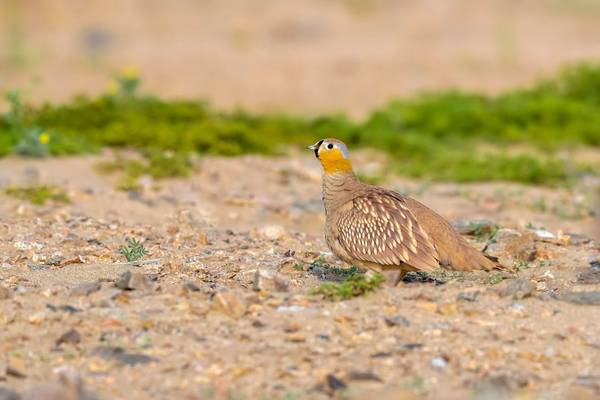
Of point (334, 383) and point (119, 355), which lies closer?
point (334, 383)

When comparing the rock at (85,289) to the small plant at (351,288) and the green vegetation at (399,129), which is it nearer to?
the small plant at (351,288)

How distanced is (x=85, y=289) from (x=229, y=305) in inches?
33.8

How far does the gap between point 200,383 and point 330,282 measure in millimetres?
1662

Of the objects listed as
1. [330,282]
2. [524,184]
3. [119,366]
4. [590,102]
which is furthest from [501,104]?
[119,366]

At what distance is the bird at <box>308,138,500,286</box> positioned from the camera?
6.50m

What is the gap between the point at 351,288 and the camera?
6.02m

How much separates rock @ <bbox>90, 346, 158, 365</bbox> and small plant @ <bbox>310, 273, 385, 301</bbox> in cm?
118

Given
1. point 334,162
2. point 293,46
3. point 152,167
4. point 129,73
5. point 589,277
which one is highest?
point 293,46

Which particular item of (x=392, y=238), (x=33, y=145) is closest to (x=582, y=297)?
(x=392, y=238)

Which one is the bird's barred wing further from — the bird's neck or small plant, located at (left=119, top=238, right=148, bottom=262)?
small plant, located at (left=119, top=238, right=148, bottom=262)

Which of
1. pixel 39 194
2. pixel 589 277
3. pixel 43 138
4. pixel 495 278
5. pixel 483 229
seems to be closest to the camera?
pixel 495 278

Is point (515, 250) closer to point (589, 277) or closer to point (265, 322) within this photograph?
point (589, 277)

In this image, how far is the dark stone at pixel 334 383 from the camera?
4922 mm

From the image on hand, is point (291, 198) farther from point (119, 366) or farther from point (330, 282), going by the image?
point (119, 366)
